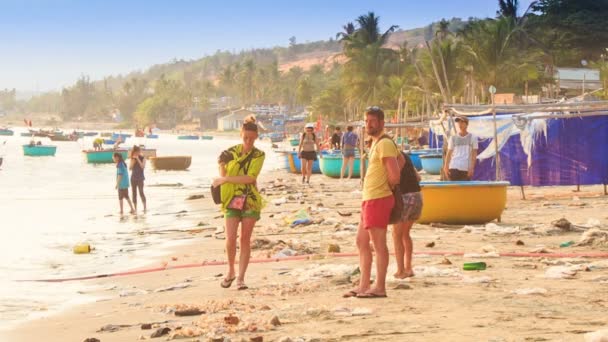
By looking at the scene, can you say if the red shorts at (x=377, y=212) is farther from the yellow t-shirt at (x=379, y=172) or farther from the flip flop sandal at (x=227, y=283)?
the flip flop sandal at (x=227, y=283)

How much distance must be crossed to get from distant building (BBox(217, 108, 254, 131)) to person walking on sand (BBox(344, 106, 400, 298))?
154573 millimetres

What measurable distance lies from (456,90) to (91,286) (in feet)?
162

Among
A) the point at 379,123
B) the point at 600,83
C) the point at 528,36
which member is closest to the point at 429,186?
the point at 379,123

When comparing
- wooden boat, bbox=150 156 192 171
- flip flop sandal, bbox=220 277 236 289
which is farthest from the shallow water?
wooden boat, bbox=150 156 192 171

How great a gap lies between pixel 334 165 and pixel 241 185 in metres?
21.2

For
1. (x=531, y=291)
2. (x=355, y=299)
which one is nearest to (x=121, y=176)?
(x=355, y=299)

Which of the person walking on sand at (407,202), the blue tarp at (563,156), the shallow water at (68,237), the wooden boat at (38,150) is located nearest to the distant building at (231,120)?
the wooden boat at (38,150)

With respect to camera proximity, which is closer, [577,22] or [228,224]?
[228,224]

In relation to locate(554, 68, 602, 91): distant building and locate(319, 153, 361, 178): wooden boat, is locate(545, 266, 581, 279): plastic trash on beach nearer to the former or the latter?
locate(319, 153, 361, 178): wooden boat

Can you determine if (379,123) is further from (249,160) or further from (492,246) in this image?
(492,246)

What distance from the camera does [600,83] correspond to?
53344mm

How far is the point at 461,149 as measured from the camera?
14.0 meters

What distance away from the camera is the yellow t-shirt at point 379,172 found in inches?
292

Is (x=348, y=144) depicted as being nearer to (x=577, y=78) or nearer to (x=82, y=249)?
(x=82, y=249)
